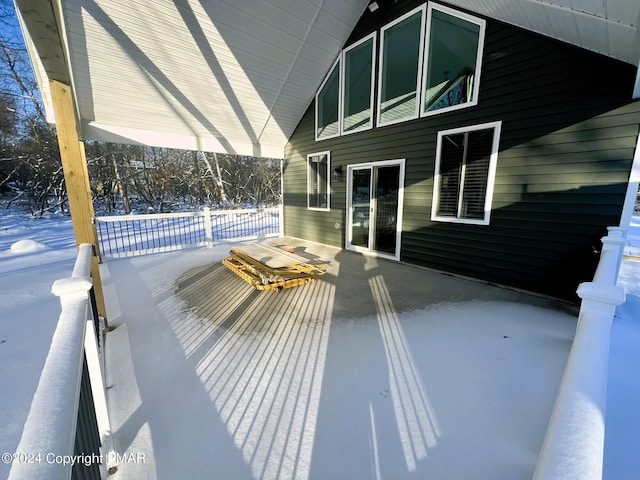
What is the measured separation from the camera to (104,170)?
13.1 m

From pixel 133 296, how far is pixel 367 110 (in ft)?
16.8

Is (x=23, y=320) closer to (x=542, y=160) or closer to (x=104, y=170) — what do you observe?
(x=542, y=160)

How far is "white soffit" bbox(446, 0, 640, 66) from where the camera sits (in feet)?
7.32

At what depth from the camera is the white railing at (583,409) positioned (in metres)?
0.52

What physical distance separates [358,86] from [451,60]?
188 centimetres

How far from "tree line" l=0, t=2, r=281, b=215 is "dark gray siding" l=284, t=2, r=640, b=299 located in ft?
40.5

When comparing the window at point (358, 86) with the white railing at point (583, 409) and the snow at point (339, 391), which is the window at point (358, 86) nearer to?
the snow at point (339, 391)

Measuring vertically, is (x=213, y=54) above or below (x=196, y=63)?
above

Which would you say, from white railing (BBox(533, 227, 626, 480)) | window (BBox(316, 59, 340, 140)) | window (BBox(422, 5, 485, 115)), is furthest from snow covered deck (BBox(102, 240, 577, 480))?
window (BBox(316, 59, 340, 140))

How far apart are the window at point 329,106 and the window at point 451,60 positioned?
210 cm

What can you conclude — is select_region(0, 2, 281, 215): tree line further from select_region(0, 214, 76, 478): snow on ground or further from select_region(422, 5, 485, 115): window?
select_region(422, 5, 485, 115): window

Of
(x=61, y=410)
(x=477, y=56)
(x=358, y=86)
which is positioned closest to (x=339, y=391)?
(x=61, y=410)

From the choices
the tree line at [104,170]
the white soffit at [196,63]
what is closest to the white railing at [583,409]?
the white soffit at [196,63]

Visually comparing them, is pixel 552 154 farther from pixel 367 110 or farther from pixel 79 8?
pixel 79 8
